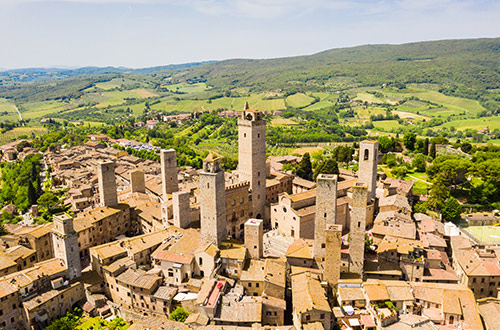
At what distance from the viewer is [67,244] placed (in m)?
31.3

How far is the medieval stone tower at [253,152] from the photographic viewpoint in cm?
3866

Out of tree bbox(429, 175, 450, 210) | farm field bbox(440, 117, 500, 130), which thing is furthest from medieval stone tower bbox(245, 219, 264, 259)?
farm field bbox(440, 117, 500, 130)

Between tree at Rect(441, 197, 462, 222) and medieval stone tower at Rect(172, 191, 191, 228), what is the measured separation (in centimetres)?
2892

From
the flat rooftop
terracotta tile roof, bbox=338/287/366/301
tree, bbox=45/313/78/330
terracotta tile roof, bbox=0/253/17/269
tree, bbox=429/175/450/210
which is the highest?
tree, bbox=429/175/450/210

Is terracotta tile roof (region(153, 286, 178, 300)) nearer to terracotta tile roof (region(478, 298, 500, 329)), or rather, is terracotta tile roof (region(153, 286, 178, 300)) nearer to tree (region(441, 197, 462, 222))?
terracotta tile roof (region(478, 298, 500, 329))

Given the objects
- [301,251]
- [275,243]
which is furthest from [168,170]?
[301,251]

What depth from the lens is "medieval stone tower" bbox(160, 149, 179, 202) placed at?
42938mm

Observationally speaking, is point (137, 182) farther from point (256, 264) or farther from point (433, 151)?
point (433, 151)

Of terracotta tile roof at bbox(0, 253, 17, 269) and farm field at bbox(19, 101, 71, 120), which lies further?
farm field at bbox(19, 101, 71, 120)

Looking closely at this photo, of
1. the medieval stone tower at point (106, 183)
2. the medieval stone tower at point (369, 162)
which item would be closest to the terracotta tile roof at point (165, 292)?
the medieval stone tower at point (106, 183)

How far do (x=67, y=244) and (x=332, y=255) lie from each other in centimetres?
2240

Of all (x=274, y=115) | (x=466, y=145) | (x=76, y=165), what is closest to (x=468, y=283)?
(x=466, y=145)

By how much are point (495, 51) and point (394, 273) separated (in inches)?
8550

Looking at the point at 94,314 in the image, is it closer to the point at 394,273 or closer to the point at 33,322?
the point at 33,322
